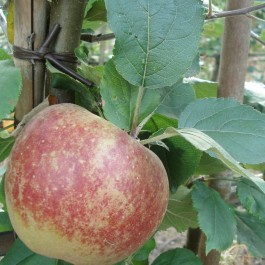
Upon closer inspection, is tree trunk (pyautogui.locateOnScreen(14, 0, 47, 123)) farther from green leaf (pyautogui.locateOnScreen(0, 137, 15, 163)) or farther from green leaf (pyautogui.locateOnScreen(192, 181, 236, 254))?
green leaf (pyautogui.locateOnScreen(192, 181, 236, 254))

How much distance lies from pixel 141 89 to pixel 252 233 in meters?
0.44

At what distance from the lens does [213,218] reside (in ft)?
2.60

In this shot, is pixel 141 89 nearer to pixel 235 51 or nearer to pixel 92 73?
pixel 92 73

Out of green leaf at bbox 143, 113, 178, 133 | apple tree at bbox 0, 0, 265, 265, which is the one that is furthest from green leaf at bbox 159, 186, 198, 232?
green leaf at bbox 143, 113, 178, 133

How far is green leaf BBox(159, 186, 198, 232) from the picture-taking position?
0.87 metres

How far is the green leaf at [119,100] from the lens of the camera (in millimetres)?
650

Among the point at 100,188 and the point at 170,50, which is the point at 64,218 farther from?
the point at 170,50

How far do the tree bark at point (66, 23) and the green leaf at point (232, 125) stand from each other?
187mm

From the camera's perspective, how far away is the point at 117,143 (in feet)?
1.95

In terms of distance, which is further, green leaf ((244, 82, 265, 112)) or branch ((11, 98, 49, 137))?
green leaf ((244, 82, 265, 112))

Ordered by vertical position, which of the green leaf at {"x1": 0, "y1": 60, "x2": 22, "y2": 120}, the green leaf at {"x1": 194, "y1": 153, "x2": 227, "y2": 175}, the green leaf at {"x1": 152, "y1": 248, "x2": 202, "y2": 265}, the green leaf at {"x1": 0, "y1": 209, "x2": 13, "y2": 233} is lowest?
the green leaf at {"x1": 152, "y1": 248, "x2": 202, "y2": 265}

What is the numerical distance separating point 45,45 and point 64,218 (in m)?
0.26

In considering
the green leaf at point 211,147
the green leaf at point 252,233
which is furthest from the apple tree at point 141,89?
the green leaf at point 252,233

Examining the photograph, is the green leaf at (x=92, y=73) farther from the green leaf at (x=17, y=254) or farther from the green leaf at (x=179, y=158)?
the green leaf at (x=17, y=254)
